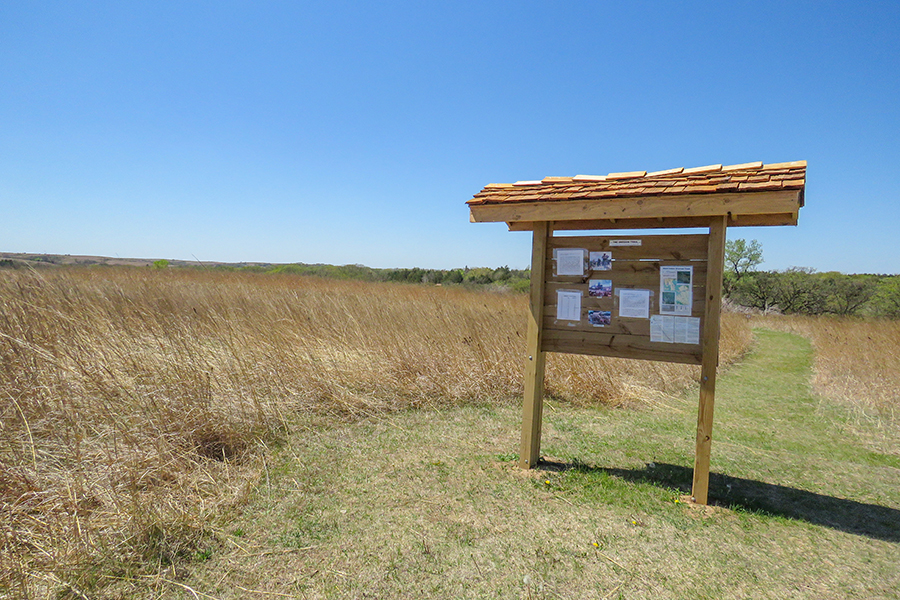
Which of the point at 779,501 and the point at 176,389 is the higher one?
the point at 176,389

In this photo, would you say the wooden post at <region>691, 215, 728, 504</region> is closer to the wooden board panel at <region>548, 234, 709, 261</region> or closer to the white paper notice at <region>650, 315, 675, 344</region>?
the wooden board panel at <region>548, 234, 709, 261</region>

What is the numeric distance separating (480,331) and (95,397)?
17.5 feet

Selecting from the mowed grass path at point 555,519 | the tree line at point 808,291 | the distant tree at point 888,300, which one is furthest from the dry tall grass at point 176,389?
the tree line at point 808,291

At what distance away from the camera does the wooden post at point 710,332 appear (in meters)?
3.42

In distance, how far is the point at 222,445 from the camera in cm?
406

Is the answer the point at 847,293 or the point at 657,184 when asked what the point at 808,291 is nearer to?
the point at 847,293

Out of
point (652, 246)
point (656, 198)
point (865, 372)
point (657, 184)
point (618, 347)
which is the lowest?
A: point (865, 372)

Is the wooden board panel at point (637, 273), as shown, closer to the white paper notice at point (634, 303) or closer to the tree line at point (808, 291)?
the white paper notice at point (634, 303)

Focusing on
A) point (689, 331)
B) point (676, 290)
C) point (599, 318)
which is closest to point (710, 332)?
point (689, 331)

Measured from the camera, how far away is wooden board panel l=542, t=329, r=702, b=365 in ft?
11.8

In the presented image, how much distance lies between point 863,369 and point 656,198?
7.93m

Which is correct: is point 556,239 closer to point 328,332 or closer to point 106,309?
point 328,332

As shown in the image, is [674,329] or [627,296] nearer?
[674,329]

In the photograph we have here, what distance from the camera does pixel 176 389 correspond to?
428 cm
